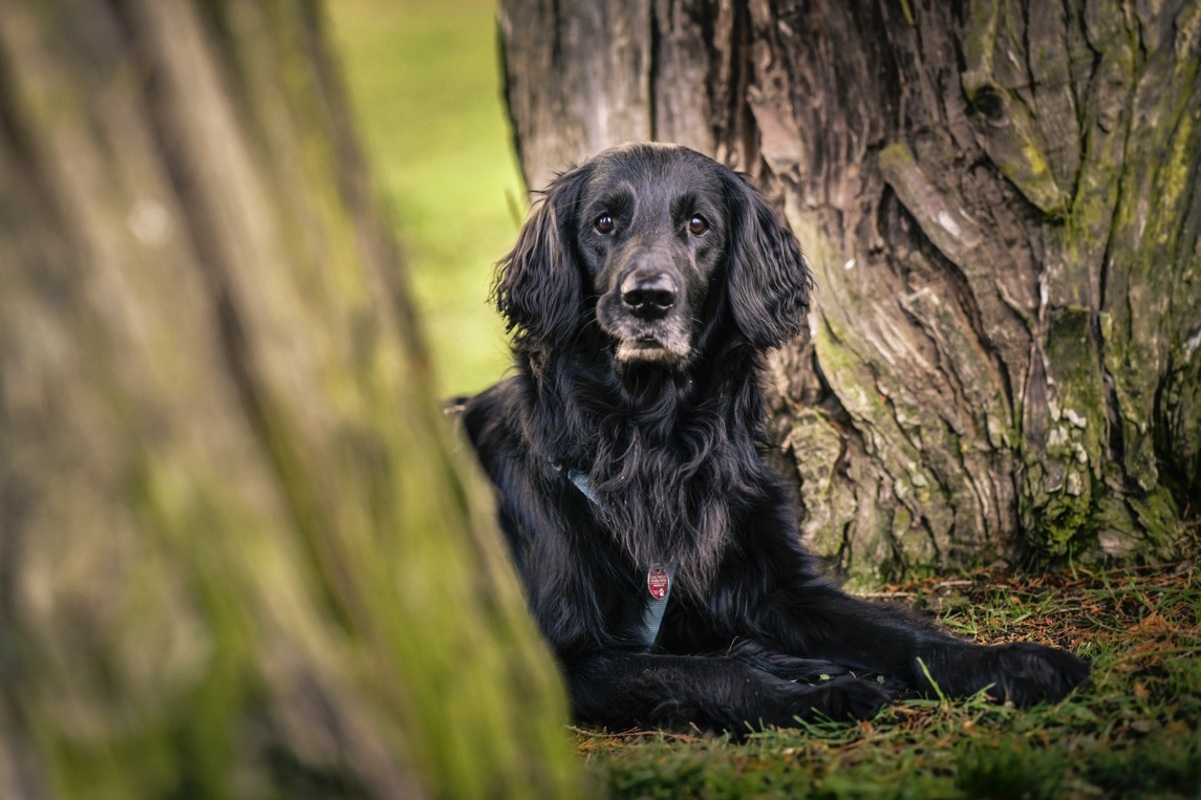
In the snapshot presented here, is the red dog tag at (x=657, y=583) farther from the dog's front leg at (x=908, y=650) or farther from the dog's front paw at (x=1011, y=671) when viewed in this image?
the dog's front paw at (x=1011, y=671)

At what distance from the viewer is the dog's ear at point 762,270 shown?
12.3ft

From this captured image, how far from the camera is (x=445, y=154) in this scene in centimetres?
1608

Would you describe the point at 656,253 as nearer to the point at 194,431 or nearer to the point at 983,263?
the point at 983,263

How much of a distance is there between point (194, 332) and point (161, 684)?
51 centimetres

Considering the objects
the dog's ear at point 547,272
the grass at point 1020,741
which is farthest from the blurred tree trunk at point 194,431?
the dog's ear at point 547,272

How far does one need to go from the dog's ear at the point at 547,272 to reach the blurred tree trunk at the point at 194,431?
2.05 metres

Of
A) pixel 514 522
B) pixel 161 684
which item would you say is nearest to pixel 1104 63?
pixel 514 522

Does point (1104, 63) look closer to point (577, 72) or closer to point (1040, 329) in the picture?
point (1040, 329)

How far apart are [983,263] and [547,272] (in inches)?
Answer: 59.7

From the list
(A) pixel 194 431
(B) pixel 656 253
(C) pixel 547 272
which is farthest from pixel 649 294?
(A) pixel 194 431

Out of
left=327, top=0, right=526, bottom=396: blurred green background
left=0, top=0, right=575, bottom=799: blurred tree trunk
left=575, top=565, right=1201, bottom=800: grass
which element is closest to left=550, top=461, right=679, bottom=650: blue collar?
left=575, top=565, right=1201, bottom=800: grass

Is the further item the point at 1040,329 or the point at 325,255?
the point at 1040,329

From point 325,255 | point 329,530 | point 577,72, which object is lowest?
point 329,530

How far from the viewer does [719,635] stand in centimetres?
357
